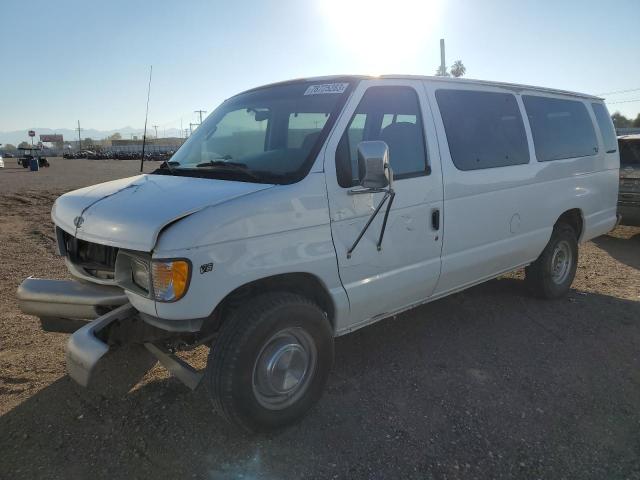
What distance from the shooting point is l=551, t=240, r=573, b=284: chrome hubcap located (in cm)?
534

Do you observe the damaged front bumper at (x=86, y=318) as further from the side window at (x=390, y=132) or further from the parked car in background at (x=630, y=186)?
the parked car in background at (x=630, y=186)

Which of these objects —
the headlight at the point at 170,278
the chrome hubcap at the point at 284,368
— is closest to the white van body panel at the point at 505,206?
the chrome hubcap at the point at 284,368

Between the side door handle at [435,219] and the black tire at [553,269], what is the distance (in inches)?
80.8

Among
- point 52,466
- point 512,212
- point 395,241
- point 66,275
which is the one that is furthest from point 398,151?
point 66,275

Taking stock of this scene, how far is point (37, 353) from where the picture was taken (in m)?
4.00

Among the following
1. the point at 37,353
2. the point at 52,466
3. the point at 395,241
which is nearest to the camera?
the point at 52,466

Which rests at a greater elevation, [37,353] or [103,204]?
[103,204]

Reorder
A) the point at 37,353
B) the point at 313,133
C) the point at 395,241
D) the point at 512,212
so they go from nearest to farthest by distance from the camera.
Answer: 1. the point at 313,133
2. the point at 395,241
3. the point at 37,353
4. the point at 512,212

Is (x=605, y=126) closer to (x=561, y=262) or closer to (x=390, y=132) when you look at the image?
(x=561, y=262)

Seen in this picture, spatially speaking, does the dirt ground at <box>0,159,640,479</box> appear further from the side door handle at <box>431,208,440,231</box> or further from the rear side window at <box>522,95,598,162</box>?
the rear side window at <box>522,95,598,162</box>

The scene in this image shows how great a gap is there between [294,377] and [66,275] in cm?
426

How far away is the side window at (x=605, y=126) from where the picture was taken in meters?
5.67

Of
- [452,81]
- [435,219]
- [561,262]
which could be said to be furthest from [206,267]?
[561,262]

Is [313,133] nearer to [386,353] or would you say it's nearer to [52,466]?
[386,353]
